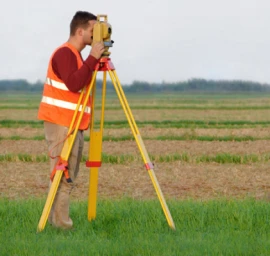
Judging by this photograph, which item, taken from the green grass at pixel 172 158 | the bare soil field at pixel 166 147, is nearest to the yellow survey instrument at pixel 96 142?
the green grass at pixel 172 158

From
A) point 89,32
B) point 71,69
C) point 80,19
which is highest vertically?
point 80,19

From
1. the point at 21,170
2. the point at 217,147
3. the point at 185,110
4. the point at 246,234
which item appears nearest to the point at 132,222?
the point at 246,234

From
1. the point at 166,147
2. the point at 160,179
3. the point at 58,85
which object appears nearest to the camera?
the point at 58,85

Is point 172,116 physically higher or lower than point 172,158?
lower

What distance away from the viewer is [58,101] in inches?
321

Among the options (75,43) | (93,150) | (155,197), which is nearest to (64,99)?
(75,43)

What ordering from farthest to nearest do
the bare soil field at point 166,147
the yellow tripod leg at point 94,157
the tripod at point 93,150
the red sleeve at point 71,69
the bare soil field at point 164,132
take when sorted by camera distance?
the bare soil field at point 164,132 < the bare soil field at point 166,147 < the yellow tripod leg at point 94,157 < the tripod at point 93,150 < the red sleeve at point 71,69

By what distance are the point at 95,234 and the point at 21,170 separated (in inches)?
343

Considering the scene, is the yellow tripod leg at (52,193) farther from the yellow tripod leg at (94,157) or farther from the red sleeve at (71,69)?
the red sleeve at (71,69)

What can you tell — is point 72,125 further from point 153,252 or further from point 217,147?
point 217,147

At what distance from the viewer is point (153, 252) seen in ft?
23.5

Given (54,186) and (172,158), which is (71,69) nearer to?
(54,186)

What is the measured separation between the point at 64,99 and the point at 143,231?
1.67 m

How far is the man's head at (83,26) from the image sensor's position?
8.17m
